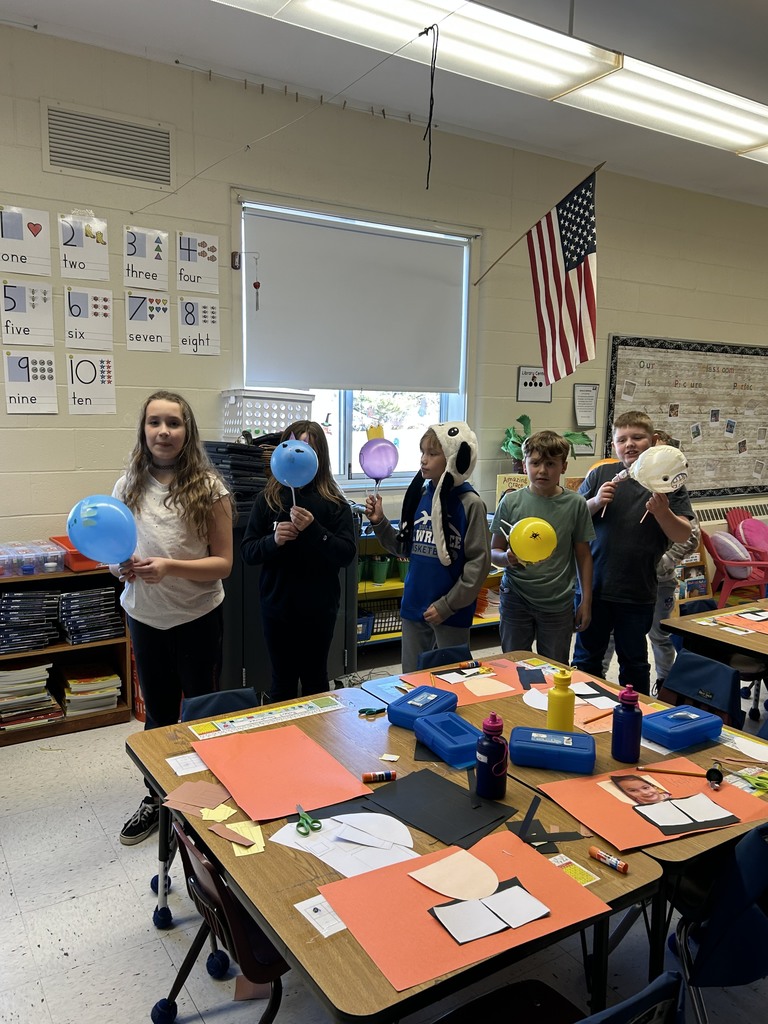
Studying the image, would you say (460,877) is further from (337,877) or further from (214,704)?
(214,704)

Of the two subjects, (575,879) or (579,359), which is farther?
(579,359)

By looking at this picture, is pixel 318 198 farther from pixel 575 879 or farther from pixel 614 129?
pixel 575 879

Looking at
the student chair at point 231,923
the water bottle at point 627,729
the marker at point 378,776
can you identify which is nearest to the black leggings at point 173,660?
the student chair at point 231,923

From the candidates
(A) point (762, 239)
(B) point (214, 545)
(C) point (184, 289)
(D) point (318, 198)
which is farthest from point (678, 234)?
(B) point (214, 545)

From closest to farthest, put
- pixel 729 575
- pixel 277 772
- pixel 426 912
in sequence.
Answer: pixel 426 912 < pixel 277 772 < pixel 729 575

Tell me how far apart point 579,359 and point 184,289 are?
2.26 meters

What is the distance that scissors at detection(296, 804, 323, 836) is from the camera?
4.95 feet

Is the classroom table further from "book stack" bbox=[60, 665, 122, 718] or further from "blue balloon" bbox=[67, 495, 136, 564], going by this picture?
"book stack" bbox=[60, 665, 122, 718]

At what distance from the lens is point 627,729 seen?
1.82m

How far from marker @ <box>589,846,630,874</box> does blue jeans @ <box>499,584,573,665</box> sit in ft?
4.94

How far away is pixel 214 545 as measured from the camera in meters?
2.44

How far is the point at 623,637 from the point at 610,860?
5.94 ft

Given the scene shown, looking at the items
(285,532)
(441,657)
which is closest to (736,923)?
(441,657)

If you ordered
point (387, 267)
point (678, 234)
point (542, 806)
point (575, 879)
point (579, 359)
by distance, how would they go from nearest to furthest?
point (575, 879), point (542, 806), point (579, 359), point (387, 267), point (678, 234)
